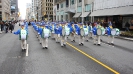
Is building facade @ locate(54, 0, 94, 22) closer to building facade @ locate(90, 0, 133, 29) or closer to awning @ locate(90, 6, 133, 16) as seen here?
building facade @ locate(90, 0, 133, 29)

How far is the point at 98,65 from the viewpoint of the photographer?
8164 millimetres

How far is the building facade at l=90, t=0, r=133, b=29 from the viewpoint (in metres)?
28.2

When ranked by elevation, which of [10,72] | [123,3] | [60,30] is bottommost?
[10,72]

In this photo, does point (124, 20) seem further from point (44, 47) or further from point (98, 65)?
point (98, 65)

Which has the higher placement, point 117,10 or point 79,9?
point 79,9

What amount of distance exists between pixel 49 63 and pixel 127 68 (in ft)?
11.5

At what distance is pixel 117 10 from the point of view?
30.8m

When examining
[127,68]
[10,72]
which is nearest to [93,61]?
[127,68]

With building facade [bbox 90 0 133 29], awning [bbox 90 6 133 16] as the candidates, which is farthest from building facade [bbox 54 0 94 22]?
awning [bbox 90 6 133 16]

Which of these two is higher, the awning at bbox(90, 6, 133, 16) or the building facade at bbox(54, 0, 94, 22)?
the building facade at bbox(54, 0, 94, 22)

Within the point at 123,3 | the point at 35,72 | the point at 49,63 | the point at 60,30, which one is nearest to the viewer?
the point at 35,72

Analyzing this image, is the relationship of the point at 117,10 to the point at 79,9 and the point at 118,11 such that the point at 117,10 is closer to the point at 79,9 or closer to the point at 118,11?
the point at 118,11

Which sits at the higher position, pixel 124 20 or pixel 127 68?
pixel 124 20

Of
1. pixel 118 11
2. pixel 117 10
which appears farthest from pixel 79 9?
pixel 118 11
